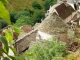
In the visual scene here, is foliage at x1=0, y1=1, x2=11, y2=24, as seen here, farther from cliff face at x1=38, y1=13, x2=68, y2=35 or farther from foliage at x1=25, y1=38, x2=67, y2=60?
cliff face at x1=38, y1=13, x2=68, y2=35

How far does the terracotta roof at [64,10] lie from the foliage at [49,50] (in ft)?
29.8

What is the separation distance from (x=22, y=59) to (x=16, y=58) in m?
0.12

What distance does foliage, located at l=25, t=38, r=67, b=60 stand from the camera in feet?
52.5

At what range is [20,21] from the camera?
101 ft

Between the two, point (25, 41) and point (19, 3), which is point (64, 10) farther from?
point (19, 3)

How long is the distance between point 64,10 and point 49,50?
36.0ft

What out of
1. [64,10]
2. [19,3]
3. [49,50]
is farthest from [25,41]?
[19,3]

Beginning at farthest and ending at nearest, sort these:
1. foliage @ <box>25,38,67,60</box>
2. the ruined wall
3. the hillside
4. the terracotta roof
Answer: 1. the hillside
2. the terracotta roof
3. the ruined wall
4. foliage @ <box>25,38,67,60</box>

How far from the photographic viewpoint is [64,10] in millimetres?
26438

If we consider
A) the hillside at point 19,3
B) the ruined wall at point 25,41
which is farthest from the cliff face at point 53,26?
the hillside at point 19,3

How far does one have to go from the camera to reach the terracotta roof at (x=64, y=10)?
25.7 meters

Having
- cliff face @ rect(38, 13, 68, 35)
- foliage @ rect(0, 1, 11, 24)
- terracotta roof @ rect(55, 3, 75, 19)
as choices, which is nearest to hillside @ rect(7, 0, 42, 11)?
terracotta roof @ rect(55, 3, 75, 19)

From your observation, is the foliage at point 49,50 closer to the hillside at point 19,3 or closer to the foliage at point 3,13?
the foliage at point 3,13

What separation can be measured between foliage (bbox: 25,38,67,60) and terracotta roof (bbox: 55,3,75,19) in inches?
357
